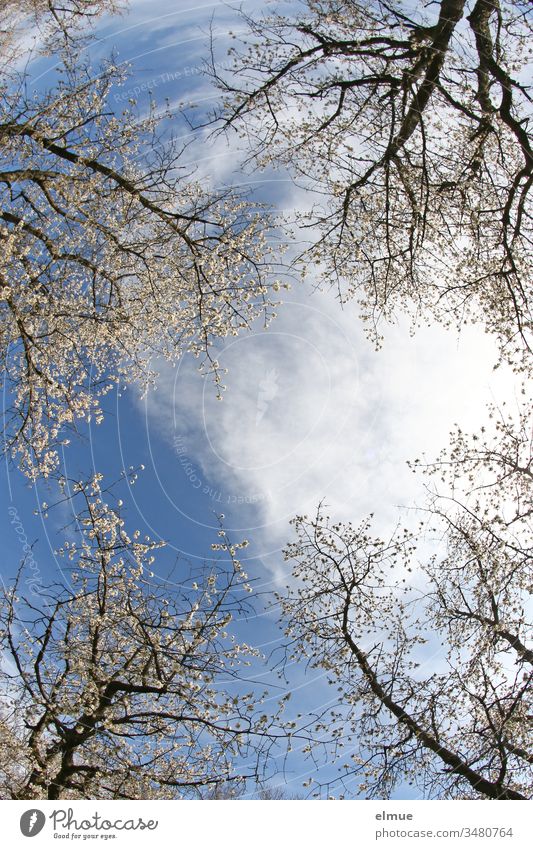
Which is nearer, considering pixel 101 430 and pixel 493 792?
pixel 493 792

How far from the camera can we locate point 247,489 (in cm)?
2488

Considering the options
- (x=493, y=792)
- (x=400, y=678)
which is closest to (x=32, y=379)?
(x=400, y=678)

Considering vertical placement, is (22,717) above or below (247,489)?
below

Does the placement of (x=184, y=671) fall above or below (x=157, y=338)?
below

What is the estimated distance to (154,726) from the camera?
38.4 ft

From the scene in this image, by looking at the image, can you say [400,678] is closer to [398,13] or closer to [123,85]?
[398,13]

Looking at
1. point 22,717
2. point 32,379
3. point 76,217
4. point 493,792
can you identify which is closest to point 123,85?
point 76,217

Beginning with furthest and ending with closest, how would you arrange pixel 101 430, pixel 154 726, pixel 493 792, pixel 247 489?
1. pixel 247 489
2. pixel 101 430
3. pixel 154 726
4. pixel 493 792

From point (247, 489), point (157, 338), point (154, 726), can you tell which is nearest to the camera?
point (154, 726)

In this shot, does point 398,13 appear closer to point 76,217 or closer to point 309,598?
point 76,217

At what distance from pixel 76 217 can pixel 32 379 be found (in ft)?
13.8

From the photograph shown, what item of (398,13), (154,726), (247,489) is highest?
(398,13)

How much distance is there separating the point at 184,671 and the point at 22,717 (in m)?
3.62

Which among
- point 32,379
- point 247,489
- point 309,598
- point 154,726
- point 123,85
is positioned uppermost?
point 123,85
